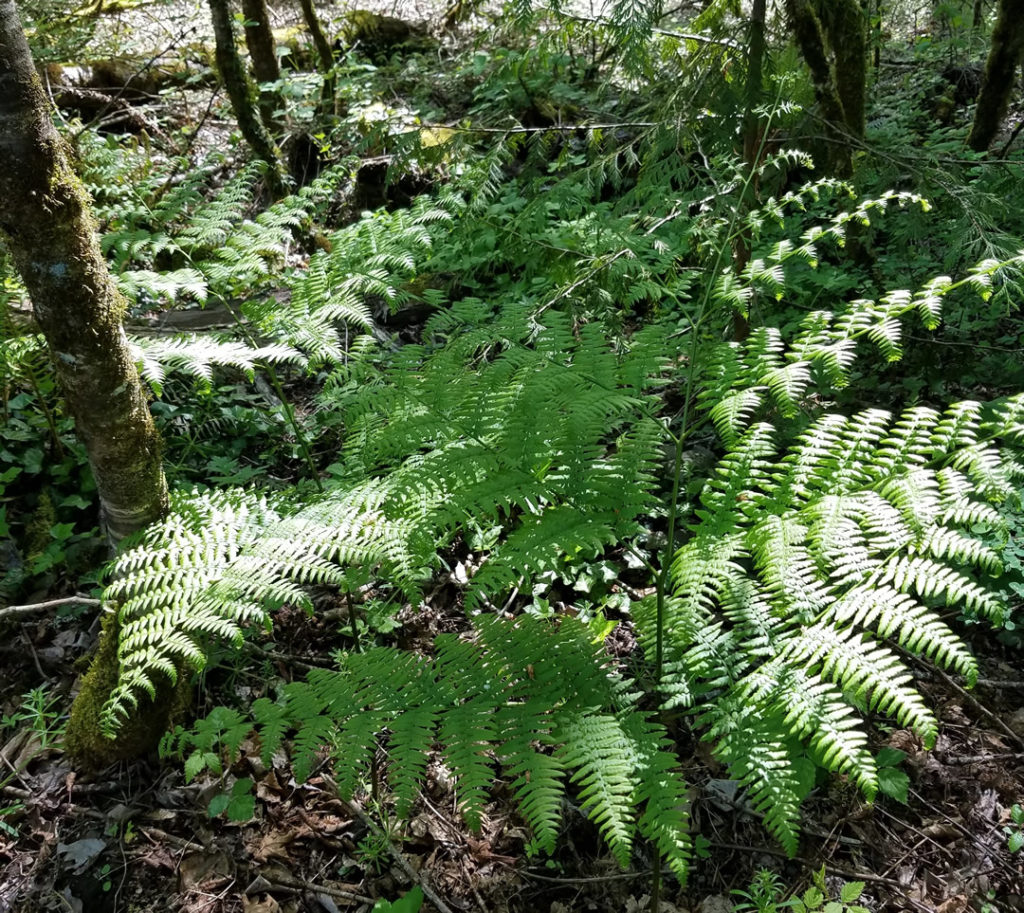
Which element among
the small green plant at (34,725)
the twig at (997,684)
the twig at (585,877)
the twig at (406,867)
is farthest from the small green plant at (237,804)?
the twig at (997,684)

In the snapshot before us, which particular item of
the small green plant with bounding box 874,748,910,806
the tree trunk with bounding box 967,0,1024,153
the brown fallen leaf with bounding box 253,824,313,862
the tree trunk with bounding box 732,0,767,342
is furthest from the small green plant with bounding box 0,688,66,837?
the tree trunk with bounding box 967,0,1024,153

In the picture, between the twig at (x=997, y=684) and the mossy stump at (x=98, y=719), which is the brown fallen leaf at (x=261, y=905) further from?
the twig at (x=997, y=684)

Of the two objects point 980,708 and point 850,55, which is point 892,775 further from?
point 850,55

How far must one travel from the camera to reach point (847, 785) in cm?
248

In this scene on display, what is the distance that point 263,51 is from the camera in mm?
6539

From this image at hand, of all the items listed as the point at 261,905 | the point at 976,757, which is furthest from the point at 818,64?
the point at 261,905

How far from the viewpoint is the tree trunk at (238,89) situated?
5.06 metres

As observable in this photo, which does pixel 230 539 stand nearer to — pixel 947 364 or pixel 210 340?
pixel 210 340

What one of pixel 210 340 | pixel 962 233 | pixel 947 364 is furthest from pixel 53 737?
pixel 947 364

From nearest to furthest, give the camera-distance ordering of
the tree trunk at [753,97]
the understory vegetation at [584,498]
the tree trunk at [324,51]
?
the understory vegetation at [584,498], the tree trunk at [753,97], the tree trunk at [324,51]

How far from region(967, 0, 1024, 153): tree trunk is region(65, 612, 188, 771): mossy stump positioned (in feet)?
20.5

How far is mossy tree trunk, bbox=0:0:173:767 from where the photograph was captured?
6.75 ft

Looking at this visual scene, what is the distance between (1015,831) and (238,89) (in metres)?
6.32

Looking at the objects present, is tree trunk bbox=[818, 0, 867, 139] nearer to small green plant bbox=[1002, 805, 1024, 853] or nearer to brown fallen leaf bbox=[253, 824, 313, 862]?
small green plant bbox=[1002, 805, 1024, 853]
